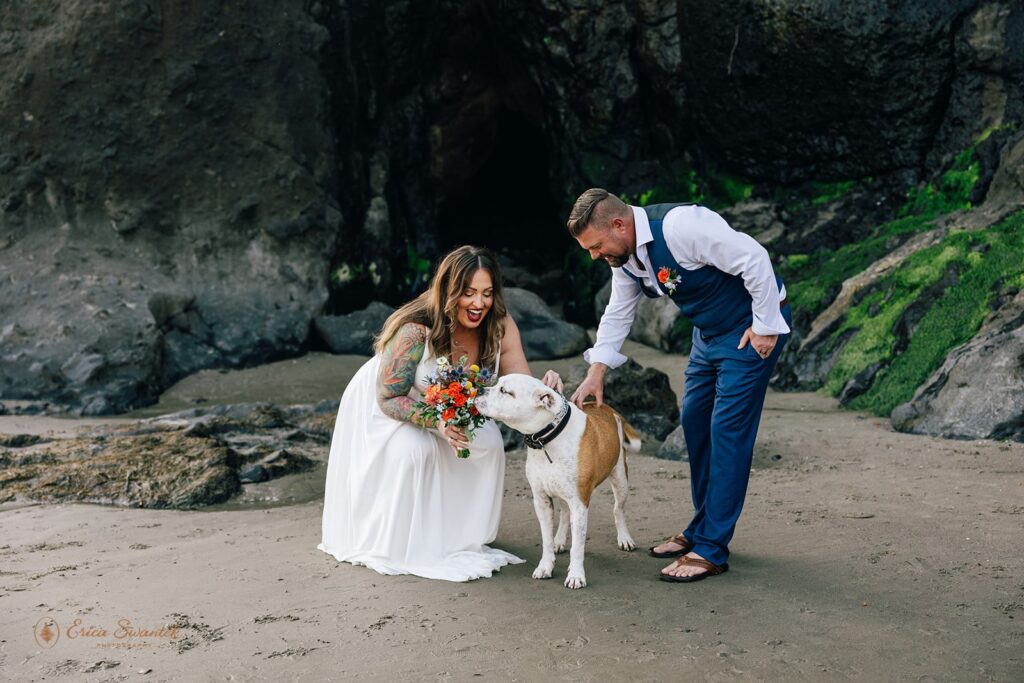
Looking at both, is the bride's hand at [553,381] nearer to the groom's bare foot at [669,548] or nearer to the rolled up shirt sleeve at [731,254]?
the rolled up shirt sleeve at [731,254]

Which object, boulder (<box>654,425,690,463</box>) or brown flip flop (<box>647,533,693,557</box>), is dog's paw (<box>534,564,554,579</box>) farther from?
boulder (<box>654,425,690,463</box>)

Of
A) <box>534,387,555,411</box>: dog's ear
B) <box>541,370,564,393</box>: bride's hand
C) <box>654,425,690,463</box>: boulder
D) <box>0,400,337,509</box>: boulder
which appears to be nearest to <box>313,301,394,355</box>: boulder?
<box>0,400,337,509</box>: boulder

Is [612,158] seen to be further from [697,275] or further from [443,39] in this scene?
[697,275]

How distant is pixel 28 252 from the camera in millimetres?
12633

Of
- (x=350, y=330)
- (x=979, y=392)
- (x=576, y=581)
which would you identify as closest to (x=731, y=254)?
(x=576, y=581)

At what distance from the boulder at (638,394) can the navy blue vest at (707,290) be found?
3779 mm

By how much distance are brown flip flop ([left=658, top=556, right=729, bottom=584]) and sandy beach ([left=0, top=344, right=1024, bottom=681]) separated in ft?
0.20

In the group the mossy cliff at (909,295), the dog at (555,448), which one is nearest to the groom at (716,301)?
the dog at (555,448)

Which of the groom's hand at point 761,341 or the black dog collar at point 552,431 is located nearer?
the groom's hand at point 761,341

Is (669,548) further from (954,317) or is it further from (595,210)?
(954,317)

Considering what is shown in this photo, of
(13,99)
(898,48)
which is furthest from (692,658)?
(13,99)

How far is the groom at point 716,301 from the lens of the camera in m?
4.82

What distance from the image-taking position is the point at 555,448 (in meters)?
5.00

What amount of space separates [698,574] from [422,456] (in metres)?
1.56
